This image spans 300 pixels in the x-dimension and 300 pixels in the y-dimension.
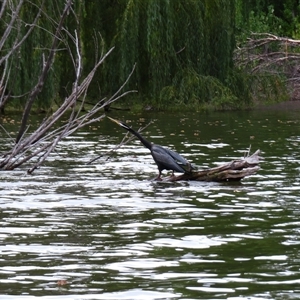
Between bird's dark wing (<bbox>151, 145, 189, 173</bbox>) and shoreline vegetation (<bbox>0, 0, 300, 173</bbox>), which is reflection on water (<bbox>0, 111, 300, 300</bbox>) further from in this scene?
shoreline vegetation (<bbox>0, 0, 300, 173</bbox>)

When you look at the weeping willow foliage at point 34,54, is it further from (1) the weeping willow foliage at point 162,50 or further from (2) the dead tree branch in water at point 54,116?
(2) the dead tree branch in water at point 54,116

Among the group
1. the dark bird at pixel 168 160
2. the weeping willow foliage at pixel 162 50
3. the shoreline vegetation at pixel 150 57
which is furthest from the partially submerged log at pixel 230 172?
the weeping willow foliage at pixel 162 50

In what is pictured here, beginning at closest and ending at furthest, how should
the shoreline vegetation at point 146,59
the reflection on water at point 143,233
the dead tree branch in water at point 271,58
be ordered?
the reflection on water at point 143,233
the shoreline vegetation at point 146,59
the dead tree branch in water at point 271,58

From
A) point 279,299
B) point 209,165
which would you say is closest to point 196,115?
point 209,165

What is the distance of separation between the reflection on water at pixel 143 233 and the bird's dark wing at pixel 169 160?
0.26 m

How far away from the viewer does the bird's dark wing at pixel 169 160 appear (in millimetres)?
13883

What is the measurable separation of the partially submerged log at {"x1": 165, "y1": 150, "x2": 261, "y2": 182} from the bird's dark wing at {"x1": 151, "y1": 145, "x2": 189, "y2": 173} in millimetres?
164

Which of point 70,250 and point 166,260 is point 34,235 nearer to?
point 70,250

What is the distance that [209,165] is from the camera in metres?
16.4

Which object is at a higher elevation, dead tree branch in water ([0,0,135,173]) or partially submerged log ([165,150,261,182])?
dead tree branch in water ([0,0,135,173])

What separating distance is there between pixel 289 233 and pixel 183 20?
2096 centimetres

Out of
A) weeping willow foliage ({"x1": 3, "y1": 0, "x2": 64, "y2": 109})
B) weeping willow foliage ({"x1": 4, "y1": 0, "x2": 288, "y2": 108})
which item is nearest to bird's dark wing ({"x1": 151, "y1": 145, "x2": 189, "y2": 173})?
weeping willow foliage ({"x1": 3, "y1": 0, "x2": 64, "y2": 109})

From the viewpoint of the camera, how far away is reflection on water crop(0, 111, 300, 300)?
7281 mm

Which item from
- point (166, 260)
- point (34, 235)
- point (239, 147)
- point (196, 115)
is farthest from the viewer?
point (196, 115)
